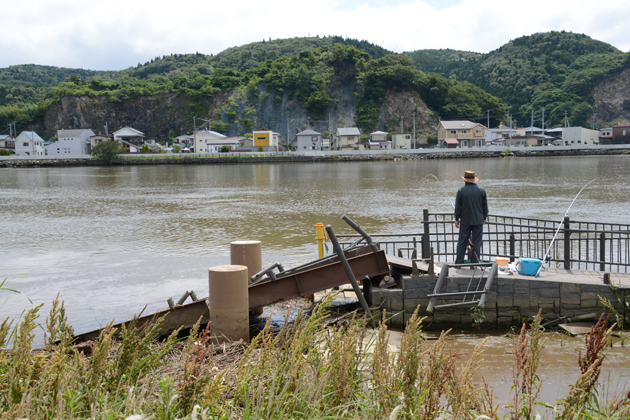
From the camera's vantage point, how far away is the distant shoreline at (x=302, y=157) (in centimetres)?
9494

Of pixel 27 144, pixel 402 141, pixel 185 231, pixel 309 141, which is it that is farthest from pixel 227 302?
pixel 27 144

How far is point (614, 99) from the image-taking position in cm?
14075

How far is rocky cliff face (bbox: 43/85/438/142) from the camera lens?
12619cm

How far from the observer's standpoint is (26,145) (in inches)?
4574

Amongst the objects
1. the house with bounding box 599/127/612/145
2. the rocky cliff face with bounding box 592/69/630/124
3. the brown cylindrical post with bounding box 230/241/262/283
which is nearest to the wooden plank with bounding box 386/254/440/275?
the brown cylindrical post with bounding box 230/241/262/283

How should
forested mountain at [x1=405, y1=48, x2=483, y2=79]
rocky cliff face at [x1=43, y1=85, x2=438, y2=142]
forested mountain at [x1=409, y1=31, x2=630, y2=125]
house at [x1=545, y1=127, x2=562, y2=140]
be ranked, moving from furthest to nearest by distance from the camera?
forested mountain at [x1=405, y1=48, x2=483, y2=79] < forested mountain at [x1=409, y1=31, x2=630, y2=125] < rocky cliff face at [x1=43, y1=85, x2=438, y2=142] < house at [x1=545, y1=127, x2=562, y2=140]

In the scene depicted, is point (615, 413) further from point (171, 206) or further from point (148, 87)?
point (148, 87)

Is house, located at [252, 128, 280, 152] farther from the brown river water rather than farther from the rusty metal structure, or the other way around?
the rusty metal structure

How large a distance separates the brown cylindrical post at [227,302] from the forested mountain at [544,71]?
149 meters

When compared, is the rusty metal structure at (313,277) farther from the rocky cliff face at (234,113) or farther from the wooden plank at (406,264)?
the rocky cliff face at (234,113)

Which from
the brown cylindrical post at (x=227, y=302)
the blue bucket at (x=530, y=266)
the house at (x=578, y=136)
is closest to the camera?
the brown cylindrical post at (x=227, y=302)

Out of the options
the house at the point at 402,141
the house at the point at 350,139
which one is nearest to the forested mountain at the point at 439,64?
the house at the point at 402,141

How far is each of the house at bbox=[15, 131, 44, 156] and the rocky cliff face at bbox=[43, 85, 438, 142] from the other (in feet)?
69.7

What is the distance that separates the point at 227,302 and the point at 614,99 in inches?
6507
